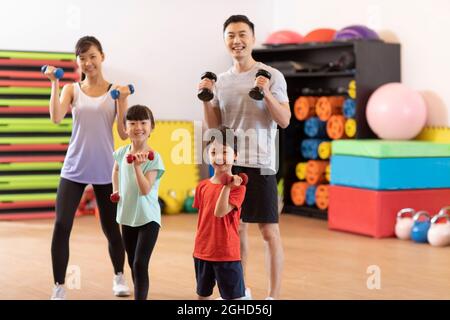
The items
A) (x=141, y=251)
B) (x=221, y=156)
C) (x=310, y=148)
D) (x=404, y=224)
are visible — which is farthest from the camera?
(x=310, y=148)

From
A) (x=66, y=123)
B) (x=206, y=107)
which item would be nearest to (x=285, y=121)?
(x=206, y=107)

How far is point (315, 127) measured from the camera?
8.13m

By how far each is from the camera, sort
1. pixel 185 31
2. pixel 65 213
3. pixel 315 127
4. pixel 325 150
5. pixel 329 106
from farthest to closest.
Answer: pixel 185 31 → pixel 315 127 → pixel 325 150 → pixel 329 106 → pixel 65 213

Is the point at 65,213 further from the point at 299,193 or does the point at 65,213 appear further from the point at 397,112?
the point at 299,193

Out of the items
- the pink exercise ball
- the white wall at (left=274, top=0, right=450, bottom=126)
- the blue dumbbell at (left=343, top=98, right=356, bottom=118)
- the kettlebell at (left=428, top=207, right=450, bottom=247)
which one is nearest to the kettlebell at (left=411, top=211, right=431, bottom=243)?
the kettlebell at (left=428, top=207, right=450, bottom=247)

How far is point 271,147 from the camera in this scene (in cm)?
405

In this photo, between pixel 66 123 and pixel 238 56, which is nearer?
pixel 238 56

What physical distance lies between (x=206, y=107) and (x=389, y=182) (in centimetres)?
320

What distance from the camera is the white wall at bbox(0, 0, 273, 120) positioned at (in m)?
8.02

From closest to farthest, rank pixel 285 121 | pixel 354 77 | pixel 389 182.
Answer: pixel 285 121 < pixel 389 182 < pixel 354 77

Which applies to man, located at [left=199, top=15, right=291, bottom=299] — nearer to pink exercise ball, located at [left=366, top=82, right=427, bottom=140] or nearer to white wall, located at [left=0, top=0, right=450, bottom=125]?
pink exercise ball, located at [left=366, top=82, right=427, bottom=140]

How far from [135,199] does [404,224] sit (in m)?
3.43

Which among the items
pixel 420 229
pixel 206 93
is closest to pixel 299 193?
pixel 420 229

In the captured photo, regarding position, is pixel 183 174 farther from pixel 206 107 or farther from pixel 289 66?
pixel 206 107
